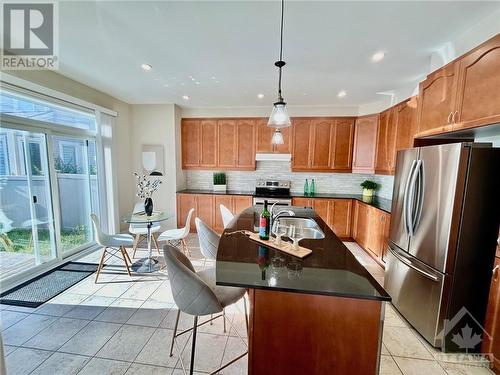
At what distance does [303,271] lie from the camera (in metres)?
1.27

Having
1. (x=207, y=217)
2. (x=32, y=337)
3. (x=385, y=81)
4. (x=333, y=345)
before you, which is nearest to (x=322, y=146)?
(x=385, y=81)

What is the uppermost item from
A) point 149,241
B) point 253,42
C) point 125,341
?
point 253,42

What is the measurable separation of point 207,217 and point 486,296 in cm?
392

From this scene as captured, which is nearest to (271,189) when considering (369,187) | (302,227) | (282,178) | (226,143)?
(282,178)

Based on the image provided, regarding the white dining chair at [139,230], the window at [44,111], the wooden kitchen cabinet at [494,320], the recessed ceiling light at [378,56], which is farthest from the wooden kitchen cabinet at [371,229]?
the window at [44,111]

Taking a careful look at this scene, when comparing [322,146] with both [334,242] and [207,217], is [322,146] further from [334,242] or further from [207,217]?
[334,242]

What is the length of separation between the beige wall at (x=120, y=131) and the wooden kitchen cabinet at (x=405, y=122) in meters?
4.66

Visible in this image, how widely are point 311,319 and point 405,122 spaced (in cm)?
308

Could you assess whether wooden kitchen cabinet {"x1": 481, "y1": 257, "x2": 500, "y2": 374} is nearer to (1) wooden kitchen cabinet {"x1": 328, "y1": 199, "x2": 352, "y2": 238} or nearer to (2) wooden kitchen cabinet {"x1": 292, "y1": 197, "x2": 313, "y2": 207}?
(1) wooden kitchen cabinet {"x1": 328, "y1": 199, "x2": 352, "y2": 238}

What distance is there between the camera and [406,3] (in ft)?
5.26

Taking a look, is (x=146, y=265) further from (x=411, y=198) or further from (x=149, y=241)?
(x=411, y=198)

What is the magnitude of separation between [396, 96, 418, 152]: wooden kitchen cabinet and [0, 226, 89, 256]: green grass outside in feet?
16.5

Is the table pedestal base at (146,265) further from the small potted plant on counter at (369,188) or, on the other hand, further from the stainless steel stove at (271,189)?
the small potted plant on counter at (369,188)

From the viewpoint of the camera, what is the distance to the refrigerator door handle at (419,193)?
192 centimetres
